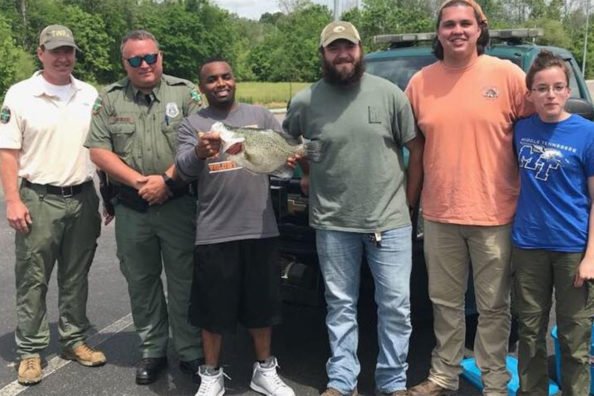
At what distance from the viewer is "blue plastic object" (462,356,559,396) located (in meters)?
3.41

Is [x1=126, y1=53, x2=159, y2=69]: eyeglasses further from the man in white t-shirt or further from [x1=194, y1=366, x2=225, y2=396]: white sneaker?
[x1=194, y1=366, x2=225, y2=396]: white sneaker

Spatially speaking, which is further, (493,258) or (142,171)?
(142,171)

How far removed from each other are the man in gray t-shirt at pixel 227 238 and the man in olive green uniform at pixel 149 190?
10.3 inches

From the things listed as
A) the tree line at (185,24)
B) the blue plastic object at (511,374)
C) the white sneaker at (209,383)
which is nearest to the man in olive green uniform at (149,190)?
the white sneaker at (209,383)

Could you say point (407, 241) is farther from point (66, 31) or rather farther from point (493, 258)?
point (66, 31)

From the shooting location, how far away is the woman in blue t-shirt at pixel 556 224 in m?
2.85

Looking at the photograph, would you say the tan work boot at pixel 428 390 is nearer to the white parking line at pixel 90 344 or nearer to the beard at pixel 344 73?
the beard at pixel 344 73

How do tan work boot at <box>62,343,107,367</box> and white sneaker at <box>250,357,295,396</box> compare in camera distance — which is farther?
tan work boot at <box>62,343,107,367</box>

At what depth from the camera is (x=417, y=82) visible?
3283 mm

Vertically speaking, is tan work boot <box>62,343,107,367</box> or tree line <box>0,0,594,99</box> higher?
tree line <box>0,0,594,99</box>

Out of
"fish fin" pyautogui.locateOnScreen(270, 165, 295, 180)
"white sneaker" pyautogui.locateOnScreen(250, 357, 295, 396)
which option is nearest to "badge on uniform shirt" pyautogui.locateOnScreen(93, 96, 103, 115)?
"fish fin" pyautogui.locateOnScreen(270, 165, 295, 180)

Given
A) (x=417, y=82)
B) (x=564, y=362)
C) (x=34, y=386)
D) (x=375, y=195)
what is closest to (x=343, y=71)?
(x=417, y=82)

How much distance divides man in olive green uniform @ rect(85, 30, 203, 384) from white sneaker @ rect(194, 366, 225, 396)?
0.98 feet

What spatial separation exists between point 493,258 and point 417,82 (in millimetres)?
964
